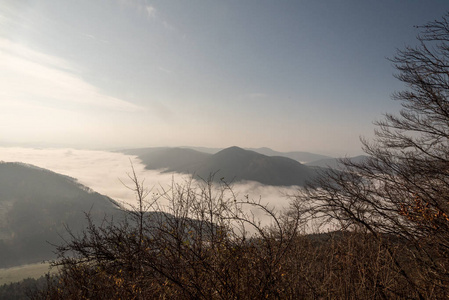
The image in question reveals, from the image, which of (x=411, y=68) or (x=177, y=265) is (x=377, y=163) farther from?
(x=177, y=265)

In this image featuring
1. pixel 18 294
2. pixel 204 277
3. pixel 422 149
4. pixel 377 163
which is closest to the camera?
pixel 204 277

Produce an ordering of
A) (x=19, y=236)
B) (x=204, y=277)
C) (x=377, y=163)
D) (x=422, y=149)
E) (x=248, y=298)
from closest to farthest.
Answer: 1. (x=248, y=298)
2. (x=204, y=277)
3. (x=422, y=149)
4. (x=377, y=163)
5. (x=19, y=236)

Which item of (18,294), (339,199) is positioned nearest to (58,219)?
(18,294)

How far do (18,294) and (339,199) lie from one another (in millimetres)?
122389

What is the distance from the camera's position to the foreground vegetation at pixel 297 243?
4.54m

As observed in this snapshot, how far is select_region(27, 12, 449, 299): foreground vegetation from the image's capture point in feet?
14.9

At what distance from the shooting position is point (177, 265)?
4445mm

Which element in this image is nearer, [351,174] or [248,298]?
[248,298]

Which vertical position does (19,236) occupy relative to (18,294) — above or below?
below

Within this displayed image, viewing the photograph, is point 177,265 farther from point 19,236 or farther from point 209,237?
point 19,236

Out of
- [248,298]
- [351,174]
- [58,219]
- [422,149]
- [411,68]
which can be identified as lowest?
[58,219]

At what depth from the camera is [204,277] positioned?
4953 mm

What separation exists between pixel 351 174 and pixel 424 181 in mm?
2923

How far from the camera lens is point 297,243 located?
7.64m
